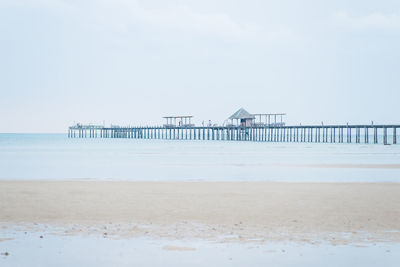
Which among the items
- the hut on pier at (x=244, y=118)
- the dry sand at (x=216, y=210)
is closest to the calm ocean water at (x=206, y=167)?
the dry sand at (x=216, y=210)

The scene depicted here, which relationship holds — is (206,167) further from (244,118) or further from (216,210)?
(244,118)

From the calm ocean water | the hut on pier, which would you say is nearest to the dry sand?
the calm ocean water

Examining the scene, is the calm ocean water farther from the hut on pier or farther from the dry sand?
the hut on pier

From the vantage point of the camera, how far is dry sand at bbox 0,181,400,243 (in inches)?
309

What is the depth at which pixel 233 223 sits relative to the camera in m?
8.52

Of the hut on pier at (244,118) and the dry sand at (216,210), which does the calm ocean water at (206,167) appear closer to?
the dry sand at (216,210)

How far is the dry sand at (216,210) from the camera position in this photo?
25.7ft

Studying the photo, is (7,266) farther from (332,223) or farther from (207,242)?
(332,223)

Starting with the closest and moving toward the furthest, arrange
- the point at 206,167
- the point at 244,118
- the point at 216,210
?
the point at 216,210 < the point at 206,167 < the point at 244,118

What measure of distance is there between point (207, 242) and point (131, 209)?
3262 mm

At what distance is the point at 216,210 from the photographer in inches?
389

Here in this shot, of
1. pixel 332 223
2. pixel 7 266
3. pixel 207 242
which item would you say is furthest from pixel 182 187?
pixel 7 266

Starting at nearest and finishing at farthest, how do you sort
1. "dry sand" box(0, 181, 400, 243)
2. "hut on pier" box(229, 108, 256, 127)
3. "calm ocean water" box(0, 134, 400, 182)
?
"dry sand" box(0, 181, 400, 243) < "calm ocean water" box(0, 134, 400, 182) < "hut on pier" box(229, 108, 256, 127)

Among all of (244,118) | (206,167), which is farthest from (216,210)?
(244,118)
